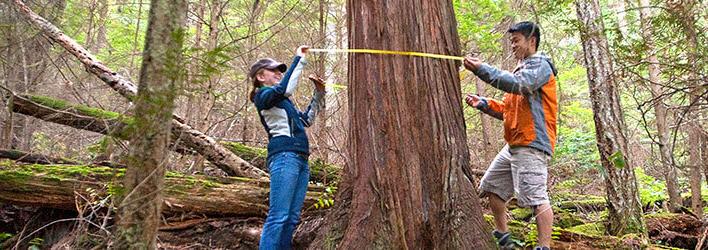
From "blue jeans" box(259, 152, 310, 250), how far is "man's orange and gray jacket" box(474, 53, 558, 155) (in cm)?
160

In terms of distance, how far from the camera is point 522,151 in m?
3.53

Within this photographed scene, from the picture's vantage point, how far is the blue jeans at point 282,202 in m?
3.51

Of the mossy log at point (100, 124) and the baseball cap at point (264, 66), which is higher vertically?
the baseball cap at point (264, 66)

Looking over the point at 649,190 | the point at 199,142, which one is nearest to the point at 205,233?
the point at 199,142

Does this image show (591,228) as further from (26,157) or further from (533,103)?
(26,157)

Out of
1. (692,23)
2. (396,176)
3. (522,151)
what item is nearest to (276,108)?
(396,176)

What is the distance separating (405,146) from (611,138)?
2.75 metres

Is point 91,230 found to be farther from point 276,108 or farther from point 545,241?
point 545,241

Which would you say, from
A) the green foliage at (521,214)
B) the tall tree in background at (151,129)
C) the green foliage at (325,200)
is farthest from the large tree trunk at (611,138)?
the tall tree in background at (151,129)

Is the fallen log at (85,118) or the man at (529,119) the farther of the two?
the fallen log at (85,118)

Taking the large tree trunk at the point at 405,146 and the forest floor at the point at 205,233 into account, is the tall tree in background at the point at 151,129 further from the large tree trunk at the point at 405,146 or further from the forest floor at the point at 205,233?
the forest floor at the point at 205,233

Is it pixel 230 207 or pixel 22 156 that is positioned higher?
pixel 22 156

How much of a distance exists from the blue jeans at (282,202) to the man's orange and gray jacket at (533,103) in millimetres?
1603

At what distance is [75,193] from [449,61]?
340 centimetres
